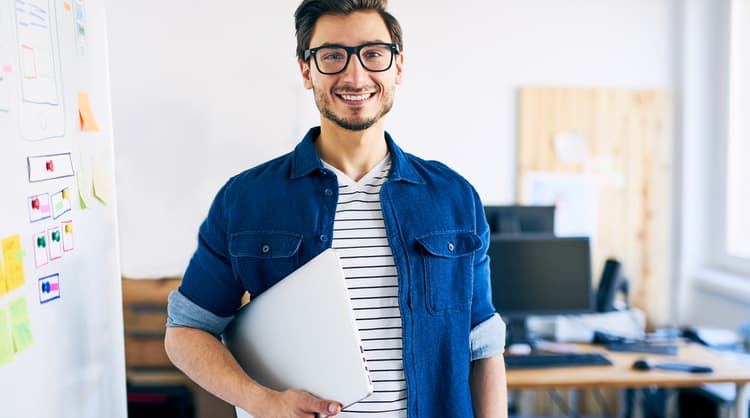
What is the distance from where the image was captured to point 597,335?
8.61ft

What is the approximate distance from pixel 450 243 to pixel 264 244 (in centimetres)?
35

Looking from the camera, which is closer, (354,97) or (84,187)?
(354,97)

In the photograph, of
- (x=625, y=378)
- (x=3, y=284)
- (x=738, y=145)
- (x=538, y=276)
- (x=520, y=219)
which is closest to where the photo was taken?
(x=3, y=284)

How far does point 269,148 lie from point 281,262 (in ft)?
4.62

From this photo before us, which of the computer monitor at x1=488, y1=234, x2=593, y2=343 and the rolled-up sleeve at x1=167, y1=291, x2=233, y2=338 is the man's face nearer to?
the rolled-up sleeve at x1=167, y1=291, x2=233, y2=338

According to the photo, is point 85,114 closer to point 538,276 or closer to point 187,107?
point 187,107

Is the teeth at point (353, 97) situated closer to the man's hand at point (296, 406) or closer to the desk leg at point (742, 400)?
the man's hand at point (296, 406)

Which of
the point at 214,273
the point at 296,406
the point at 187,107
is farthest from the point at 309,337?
the point at 187,107

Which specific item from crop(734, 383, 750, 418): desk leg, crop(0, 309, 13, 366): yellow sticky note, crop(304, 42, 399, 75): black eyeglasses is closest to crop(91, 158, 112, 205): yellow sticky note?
crop(0, 309, 13, 366): yellow sticky note

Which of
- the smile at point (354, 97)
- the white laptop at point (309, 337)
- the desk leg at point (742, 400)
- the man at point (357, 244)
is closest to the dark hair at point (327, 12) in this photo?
the man at point (357, 244)

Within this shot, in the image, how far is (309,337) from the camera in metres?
1.12

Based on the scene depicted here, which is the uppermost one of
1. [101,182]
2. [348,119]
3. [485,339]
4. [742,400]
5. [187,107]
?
[187,107]

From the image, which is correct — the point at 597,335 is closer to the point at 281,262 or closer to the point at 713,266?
the point at 713,266

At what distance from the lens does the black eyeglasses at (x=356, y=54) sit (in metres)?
1.21
